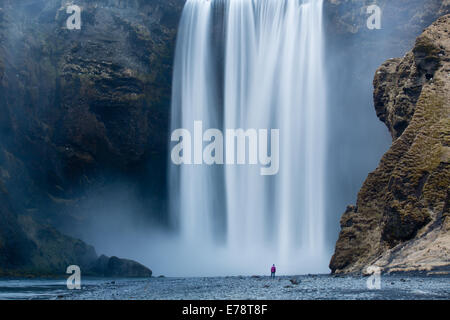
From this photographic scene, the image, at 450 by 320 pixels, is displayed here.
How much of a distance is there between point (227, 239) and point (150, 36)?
16047 millimetres

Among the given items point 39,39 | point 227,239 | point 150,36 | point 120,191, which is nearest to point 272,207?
point 227,239

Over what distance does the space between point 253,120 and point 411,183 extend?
63.5 ft

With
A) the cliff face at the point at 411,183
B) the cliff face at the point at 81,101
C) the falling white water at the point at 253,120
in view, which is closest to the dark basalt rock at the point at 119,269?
the cliff face at the point at 81,101

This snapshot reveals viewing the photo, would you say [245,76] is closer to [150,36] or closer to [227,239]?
[150,36]

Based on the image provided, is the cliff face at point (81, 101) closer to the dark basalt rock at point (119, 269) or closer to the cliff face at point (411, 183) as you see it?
the dark basalt rock at point (119, 269)

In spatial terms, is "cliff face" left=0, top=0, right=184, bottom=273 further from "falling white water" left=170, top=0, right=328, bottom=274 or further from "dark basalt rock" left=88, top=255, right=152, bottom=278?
"falling white water" left=170, top=0, right=328, bottom=274

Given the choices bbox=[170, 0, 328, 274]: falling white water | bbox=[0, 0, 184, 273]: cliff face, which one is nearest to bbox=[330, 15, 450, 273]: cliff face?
bbox=[170, 0, 328, 274]: falling white water

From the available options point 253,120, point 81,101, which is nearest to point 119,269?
point 81,101

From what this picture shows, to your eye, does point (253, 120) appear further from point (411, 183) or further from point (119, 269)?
point (411, 183)

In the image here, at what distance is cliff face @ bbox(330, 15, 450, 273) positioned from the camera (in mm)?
21203

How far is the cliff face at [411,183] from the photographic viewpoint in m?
21.2

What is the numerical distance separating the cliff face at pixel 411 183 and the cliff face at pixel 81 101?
19.1 meters

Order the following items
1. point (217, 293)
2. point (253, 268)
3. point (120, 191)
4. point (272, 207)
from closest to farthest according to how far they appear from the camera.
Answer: point (217, 293) < point (253, 268) < point (272, 207) < point (120, 191)

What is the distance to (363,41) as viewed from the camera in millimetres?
40375
